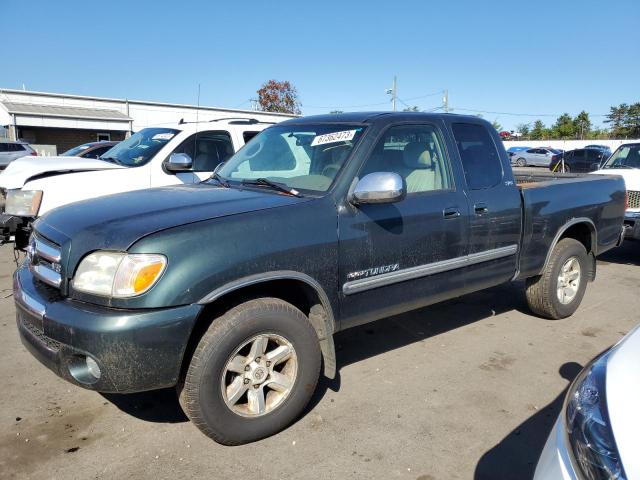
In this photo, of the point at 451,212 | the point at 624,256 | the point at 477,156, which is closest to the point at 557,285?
the point at 477,156

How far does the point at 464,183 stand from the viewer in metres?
4.05

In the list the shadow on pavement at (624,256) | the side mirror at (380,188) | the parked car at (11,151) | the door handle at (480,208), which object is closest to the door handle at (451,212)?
the door handle at (480,208)

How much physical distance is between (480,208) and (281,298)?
6.02 feet

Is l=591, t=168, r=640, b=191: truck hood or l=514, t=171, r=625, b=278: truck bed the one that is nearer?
l=514, t=171, r=625, b=278: truck bed

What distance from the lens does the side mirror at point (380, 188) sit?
10.3 feet

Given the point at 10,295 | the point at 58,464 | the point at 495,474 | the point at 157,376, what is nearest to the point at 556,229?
the point at 495,474

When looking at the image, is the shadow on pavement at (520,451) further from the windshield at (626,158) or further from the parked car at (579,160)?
the parked car at (579,160)

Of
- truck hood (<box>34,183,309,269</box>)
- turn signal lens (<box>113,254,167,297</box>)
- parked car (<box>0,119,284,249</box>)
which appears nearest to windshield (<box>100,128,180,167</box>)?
parked car (<box>0,119,284,249</box>)

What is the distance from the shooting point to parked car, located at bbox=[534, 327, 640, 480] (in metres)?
1.45

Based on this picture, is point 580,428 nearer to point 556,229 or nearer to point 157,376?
point 157,376

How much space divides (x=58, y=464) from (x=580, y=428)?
2611mm

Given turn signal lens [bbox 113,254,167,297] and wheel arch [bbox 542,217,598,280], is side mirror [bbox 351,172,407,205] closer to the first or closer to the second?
turn signal lens [bbox 113,254,167,297]

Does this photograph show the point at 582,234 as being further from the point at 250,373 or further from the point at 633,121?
the point at 633,121

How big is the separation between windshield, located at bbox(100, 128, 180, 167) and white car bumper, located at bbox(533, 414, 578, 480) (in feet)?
19.4
